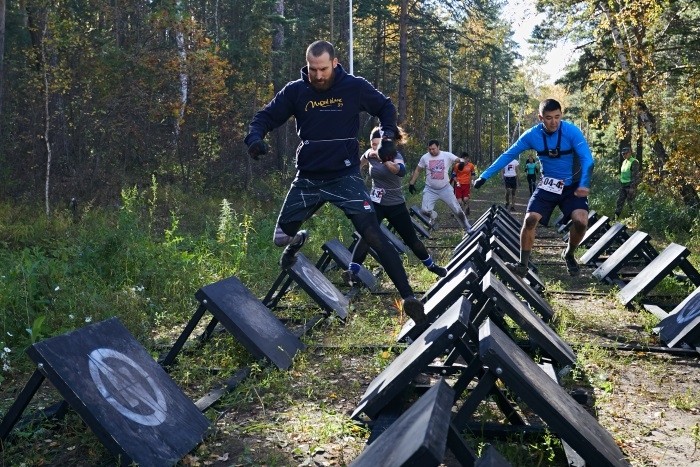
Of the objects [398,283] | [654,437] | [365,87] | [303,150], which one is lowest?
[654,437]

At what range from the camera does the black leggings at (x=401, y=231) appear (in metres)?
8.02

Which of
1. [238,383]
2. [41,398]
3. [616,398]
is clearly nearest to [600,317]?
[616,398]

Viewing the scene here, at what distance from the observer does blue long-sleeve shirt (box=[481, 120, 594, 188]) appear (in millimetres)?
8250

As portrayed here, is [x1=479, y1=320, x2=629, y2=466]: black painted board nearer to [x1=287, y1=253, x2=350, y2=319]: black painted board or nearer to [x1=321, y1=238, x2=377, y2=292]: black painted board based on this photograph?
[x1=287, y1=253, x2=350, y2=319]: black painted board

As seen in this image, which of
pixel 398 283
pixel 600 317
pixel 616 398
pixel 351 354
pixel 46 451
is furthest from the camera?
pixel 600 317

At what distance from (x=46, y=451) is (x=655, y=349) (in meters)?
4.73

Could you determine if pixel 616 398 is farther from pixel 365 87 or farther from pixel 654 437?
pixel 365 87

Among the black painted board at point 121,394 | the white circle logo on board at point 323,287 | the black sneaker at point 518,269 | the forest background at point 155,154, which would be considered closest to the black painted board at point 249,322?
the forest background at point 155,154

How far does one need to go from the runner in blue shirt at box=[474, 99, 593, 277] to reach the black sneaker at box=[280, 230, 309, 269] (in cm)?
228

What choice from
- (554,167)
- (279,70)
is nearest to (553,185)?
(554,167)

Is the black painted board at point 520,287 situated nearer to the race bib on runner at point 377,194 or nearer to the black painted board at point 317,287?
the black painted board at point 317,287

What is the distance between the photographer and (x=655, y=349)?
20.9 feet

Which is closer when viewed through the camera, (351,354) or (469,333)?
(469,333)

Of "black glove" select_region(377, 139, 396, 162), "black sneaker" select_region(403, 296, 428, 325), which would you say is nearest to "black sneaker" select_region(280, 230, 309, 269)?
"black glove" select_region(377, 139, 396, 162)
